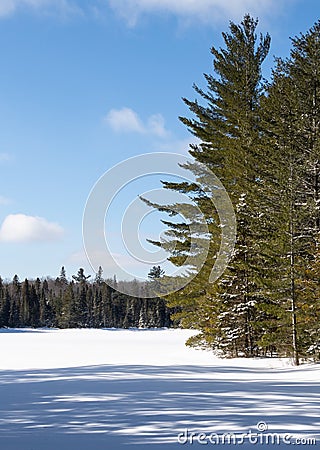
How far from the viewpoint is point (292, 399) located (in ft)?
24.1

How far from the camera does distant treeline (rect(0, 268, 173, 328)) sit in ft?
242

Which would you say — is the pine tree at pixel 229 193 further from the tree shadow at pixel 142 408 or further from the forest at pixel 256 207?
the tree shadow at pixel 142 408

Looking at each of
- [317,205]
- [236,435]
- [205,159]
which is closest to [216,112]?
[205,159]

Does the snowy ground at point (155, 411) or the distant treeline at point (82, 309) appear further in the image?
the distant treeline at point (82, 309)

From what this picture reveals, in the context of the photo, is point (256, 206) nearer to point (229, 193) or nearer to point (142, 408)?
point (229, 193)

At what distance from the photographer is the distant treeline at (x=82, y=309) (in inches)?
2906

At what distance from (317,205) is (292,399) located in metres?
9.61

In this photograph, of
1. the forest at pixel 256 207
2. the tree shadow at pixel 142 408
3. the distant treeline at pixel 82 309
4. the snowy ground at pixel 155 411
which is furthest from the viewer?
the distant treeline at pixel 82 309

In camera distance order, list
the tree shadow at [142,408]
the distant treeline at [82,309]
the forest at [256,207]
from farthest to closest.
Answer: the distant treeline at [82,309] → the forest at [256,207] → the tree shadow at [142,408]

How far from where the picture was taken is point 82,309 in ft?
247

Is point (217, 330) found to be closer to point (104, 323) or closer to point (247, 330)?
point (247, 330)

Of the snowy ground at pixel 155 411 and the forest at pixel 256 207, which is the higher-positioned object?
the forest at pixel 256 207

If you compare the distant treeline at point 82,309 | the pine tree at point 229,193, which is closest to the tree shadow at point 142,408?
the pine tree at point 229,193

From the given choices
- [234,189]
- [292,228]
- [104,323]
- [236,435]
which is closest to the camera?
[236,435]
